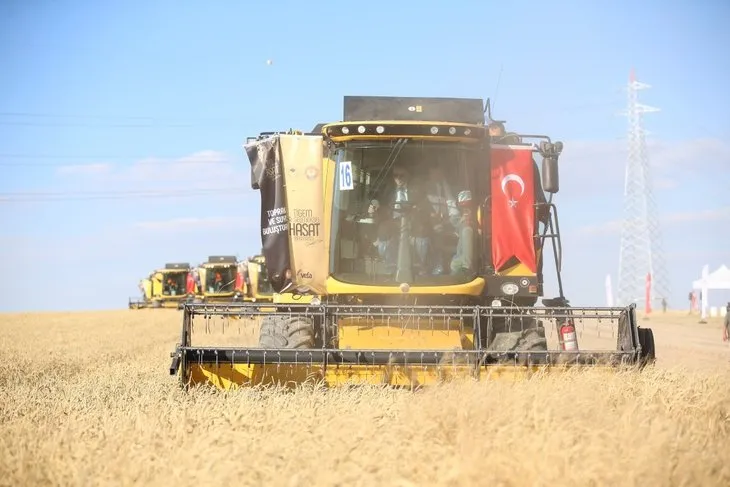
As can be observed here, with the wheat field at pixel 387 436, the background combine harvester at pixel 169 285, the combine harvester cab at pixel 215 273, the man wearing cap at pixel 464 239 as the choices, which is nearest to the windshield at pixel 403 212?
the man wearing cap at pixel 464 239

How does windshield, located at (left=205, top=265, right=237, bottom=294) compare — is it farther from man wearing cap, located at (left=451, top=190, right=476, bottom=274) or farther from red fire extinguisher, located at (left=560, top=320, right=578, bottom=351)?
red fire extinguisher, located at (left=560, top=320, right=578, bottom=351)

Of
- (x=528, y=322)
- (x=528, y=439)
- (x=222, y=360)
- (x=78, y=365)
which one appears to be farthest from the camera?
(x=78, y=365)

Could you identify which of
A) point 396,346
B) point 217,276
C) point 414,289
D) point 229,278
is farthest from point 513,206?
point 217,276

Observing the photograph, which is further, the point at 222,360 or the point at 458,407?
the point at 222,360

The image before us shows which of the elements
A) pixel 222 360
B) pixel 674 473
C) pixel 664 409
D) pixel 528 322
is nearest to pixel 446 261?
pixel 528 322

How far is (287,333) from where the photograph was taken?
9.98m

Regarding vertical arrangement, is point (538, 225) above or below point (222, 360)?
above

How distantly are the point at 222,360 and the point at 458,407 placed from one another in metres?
3.40

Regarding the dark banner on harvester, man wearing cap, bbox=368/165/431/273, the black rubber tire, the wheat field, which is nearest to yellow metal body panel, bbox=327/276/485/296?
man wearing cap, bbox=368/165/431/273

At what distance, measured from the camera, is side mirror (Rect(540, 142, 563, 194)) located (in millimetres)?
9961

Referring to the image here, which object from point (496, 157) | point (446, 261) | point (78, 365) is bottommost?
point (78, 365)

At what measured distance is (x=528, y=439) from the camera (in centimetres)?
550

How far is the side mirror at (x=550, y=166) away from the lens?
996cm

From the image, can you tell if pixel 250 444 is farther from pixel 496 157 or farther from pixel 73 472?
pixel 496 157
